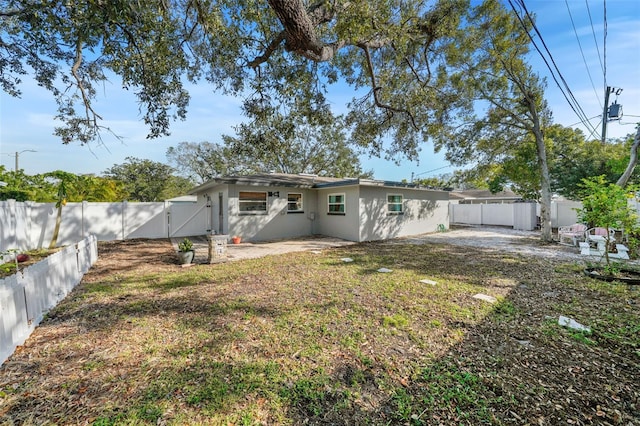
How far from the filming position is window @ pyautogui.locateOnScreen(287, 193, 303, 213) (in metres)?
11.9

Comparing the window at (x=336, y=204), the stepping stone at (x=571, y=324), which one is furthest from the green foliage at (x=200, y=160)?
the stepping stone at (x=571, y=324)

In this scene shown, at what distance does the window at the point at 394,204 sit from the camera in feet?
40.0

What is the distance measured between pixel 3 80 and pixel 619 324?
44.5ft

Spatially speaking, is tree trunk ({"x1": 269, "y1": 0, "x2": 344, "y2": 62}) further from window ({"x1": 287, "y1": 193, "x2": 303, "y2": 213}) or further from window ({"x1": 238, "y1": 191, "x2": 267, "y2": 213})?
window ({"x1": 287, "y1": 193, "x2": 303, "y2": 213})

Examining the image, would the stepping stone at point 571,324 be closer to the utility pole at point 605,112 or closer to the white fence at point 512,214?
the white fence at point 512,214

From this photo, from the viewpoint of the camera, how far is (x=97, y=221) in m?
11.0

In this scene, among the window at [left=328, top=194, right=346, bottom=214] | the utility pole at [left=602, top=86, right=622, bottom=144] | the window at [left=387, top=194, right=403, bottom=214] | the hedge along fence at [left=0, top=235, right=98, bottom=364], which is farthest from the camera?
the window at [left=387, top=194, right=403, bottom=214]

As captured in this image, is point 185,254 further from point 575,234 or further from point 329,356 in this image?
point 575,234

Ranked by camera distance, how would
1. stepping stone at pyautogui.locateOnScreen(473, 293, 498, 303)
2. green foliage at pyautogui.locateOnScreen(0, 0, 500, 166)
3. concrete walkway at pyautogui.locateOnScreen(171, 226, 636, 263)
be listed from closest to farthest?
stepping stone at pyautogui.locateOnScreen(473, 293, 498, 303) < green foliage at pyautogui.locateOnScreen(0, 0, 500, 166) < concrete walkway at pyautogui.locateOnScreen(171, 226, 636, 263)

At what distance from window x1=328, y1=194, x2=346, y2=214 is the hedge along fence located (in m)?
8.62

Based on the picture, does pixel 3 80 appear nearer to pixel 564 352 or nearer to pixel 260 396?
pixel 260 396

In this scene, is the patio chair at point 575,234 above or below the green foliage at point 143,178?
below

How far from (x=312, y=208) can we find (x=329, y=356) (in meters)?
10.0

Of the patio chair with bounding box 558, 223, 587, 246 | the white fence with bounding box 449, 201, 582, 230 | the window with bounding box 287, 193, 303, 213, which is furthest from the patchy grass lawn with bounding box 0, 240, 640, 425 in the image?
the white fence with bounding box 449, 201, 582, 230
